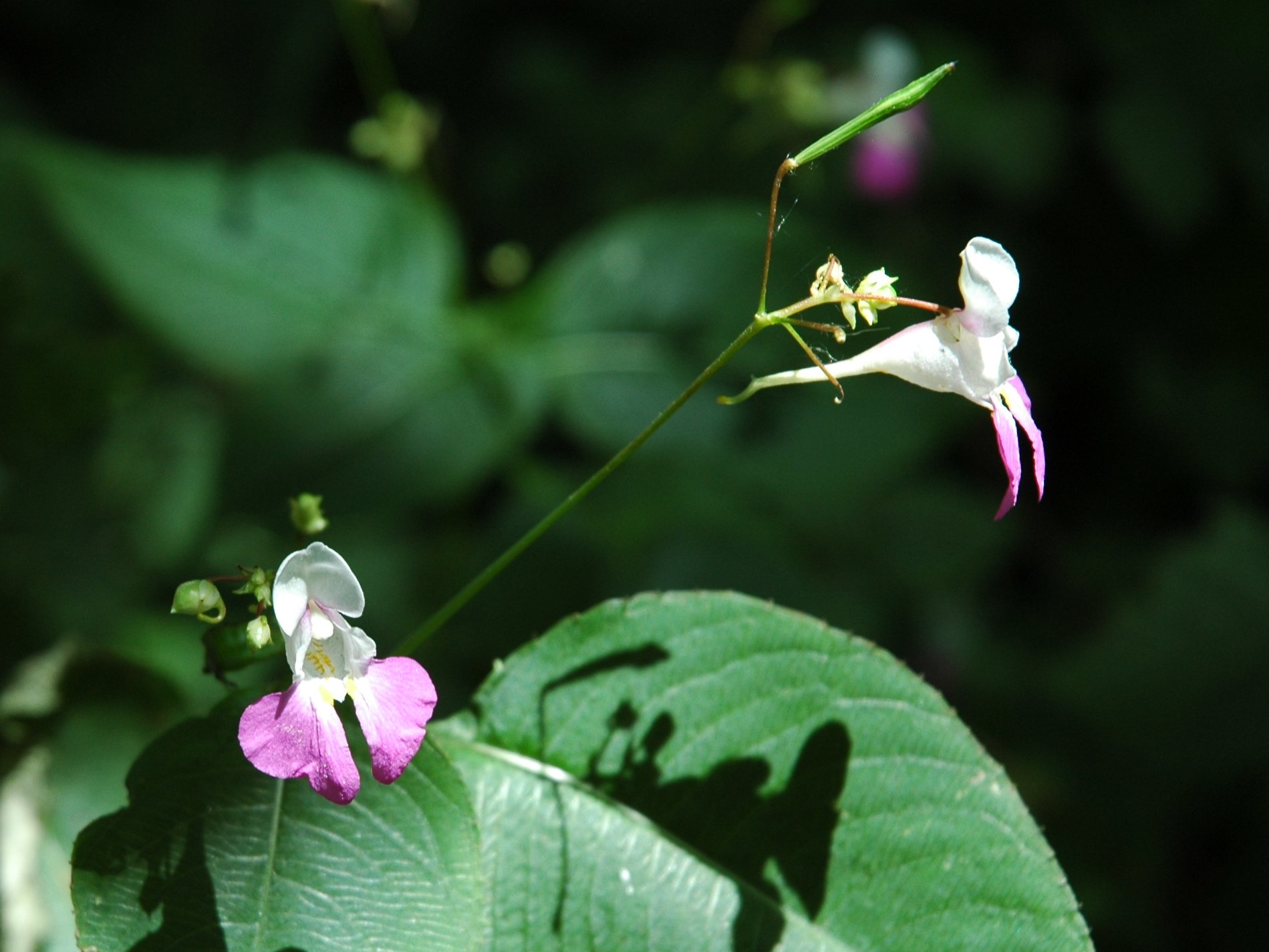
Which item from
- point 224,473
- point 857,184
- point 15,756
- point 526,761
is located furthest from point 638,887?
point 857,184

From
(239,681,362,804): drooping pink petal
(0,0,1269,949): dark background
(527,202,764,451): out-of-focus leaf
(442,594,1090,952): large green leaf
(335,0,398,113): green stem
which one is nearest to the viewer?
(239,681,362,804): drooping pink petal

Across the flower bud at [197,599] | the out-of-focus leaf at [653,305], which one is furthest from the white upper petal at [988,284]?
the out-of-focus leaf at [653,305]

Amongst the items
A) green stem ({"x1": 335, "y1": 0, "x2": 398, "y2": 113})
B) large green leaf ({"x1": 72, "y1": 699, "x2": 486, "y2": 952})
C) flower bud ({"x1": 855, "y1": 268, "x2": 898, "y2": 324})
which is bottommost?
large green leaf ({"x1": 72, "y1": 699, "x2": 486, "y2": 952})

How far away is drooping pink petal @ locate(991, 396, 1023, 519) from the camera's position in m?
1.05

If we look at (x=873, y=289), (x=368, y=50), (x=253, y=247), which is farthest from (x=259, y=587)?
(x=368, y=50)

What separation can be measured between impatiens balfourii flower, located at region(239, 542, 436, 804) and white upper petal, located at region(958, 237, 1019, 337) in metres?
0.58

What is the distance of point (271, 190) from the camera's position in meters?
2.76

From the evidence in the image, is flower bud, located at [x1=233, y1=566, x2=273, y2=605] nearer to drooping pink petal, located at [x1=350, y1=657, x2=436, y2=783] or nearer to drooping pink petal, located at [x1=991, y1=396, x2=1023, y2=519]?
drooping pink petal, located at [x1=350, y1=657, x2=436, y2=783]

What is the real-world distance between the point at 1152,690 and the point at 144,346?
2551 mm

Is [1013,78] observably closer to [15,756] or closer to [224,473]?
[224,473]

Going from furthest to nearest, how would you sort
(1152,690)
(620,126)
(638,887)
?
(620,126), (1152,690), (638,887)

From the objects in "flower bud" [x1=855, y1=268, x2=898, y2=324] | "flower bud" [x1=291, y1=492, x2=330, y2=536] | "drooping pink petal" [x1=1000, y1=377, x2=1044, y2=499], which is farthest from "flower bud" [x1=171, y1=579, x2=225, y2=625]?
"drooping pink petal" [x1=1000, y1=377, x2=1044, y2=499]

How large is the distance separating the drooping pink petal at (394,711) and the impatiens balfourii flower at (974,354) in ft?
1.28

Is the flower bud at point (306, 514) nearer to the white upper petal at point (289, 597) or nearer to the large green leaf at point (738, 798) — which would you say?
the white upper petal at point (289, 597)
